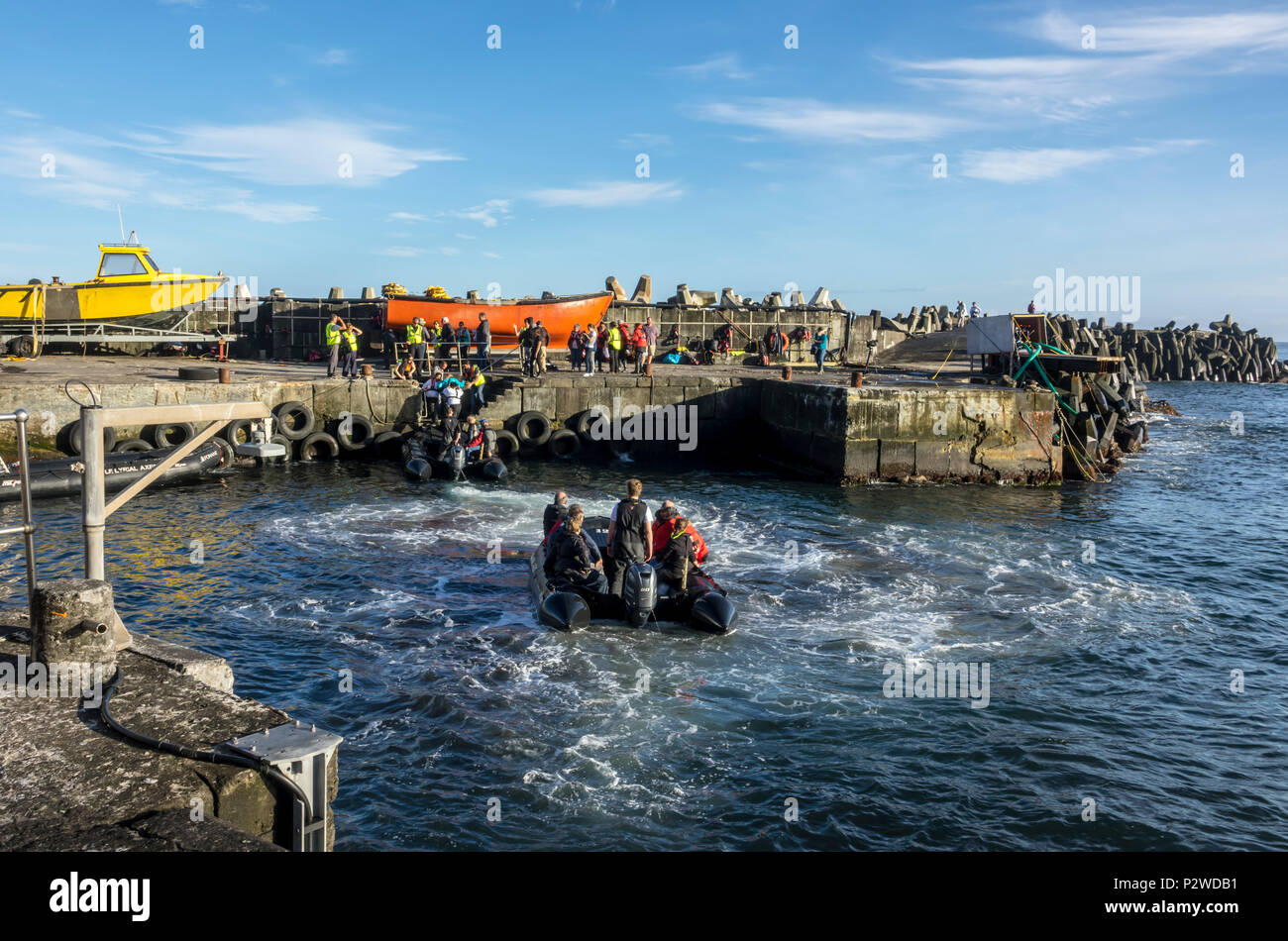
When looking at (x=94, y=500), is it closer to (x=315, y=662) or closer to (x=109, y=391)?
(x=315, y=662)

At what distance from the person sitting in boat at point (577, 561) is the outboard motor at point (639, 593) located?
0.43 m

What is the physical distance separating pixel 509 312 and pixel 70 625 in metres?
27.2

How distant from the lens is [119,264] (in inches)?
1190

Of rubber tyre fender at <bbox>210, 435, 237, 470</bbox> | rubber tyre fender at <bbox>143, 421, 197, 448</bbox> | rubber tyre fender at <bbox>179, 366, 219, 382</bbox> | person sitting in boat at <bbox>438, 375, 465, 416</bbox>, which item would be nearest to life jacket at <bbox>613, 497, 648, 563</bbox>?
rubber tyre fender at <bbox>210, 435, 237, 470</bbox>

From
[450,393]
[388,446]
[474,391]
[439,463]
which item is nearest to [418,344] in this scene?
[474,391]

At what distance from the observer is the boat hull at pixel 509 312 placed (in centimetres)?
3150

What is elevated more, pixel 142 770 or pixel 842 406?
pixel 842 406

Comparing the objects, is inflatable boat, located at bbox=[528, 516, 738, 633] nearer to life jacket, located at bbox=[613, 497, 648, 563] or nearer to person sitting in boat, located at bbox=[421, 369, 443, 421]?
life jacket, located at bbox=[613, 497, 648, 563]

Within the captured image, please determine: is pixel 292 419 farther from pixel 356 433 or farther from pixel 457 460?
pixel 457 460

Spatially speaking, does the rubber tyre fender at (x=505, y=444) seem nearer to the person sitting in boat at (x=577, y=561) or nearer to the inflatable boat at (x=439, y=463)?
the inflatable boat at (x=439, y=463)

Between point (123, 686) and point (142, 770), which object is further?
point (123, 686)
